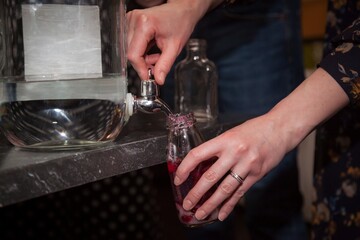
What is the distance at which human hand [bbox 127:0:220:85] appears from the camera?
26.1 inches

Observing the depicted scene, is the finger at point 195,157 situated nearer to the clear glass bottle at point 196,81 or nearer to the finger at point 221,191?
the finger at point 221,191

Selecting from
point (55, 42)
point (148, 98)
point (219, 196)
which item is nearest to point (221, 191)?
point (219, 196)

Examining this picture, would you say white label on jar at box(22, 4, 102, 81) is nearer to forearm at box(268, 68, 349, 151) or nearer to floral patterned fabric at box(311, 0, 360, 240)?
forearm at box(268, 68, 349, 151)

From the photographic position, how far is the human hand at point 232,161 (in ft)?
1.82

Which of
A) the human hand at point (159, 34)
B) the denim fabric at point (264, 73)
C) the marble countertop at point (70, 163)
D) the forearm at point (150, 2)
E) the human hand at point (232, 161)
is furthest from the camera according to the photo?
the denim fabric at point (264, 73)

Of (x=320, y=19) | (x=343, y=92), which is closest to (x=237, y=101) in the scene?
(x=343, y=92)

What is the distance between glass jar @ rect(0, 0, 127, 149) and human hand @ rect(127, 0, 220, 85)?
93mm

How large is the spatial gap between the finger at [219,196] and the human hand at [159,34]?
169mm

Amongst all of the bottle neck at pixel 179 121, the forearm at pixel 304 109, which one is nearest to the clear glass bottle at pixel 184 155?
the bottle neck at pixel 179 121

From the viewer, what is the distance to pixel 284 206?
3.47ft

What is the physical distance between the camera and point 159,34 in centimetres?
69

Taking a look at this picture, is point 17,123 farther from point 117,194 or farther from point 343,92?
point 117,194

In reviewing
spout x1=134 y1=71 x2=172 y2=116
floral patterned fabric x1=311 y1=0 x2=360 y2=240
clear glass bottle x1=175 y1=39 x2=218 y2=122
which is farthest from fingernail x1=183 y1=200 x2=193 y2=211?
floral patterned fabric x1=311 y1=0 x2=360 y2=240

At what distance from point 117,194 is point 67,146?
0.89 m
